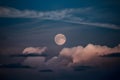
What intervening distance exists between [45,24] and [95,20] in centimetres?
85

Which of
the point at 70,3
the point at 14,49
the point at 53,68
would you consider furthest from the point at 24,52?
the point at 70,3

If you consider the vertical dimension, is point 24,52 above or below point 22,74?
above

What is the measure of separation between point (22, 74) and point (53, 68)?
53cm

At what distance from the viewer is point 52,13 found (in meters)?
4.96

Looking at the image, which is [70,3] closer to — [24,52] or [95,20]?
[95,20]

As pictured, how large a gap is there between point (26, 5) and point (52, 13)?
0.46m

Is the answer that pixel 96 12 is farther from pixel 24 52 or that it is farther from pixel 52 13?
pixel 24 52

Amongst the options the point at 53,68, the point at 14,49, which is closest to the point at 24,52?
the point at 14,49

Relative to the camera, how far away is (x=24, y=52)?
193 inches

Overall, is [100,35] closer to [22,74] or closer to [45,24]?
[45,24]

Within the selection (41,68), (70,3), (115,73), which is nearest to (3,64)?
(41,68)

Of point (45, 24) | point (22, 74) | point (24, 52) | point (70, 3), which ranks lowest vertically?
point (22, 74)

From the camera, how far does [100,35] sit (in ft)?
16.3

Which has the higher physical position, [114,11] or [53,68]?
[114,11]
